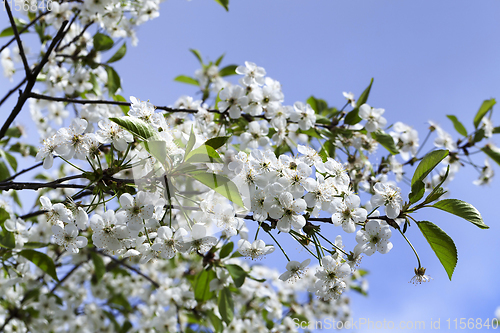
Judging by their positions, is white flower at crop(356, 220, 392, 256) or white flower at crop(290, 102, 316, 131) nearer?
white flower at crop(356, 220, 392, 256)

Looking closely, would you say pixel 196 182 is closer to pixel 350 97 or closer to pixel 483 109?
pixel 350 97

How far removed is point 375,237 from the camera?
134cm

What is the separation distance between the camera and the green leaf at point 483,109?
9.43ft

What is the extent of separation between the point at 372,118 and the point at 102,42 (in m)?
2.15

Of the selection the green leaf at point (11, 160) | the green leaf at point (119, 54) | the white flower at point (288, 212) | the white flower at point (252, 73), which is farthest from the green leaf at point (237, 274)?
the green leaf at point (11, 160)

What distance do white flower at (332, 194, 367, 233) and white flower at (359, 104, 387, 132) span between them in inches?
42.3

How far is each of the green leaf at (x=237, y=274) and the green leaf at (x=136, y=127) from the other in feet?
3.24

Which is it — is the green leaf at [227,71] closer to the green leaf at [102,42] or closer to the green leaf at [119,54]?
the green leaf at [119,54]

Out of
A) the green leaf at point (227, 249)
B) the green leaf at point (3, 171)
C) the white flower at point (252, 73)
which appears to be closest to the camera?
the green leaf at point (227, 249)

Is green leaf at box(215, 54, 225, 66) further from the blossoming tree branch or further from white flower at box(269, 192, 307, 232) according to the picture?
white flower at box(269, 192, 307, 232)

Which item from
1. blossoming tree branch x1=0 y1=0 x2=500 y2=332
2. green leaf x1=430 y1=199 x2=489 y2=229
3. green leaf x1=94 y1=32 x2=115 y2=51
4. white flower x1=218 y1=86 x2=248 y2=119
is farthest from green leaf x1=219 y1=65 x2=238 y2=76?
green leaf x1=430 y1=199 x2=489 y2=229

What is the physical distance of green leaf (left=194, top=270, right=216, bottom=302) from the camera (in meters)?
2.07

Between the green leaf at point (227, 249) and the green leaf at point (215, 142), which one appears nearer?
the green leaf at point (215, 142)

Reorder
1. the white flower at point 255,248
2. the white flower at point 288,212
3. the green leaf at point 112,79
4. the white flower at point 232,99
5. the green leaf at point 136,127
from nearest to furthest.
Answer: the green leaf at point 136,127 < the white flower at point 288,212 < the white flower at point 255,248 < the white flower at point 232,99 < the green leaf at point 112,79
